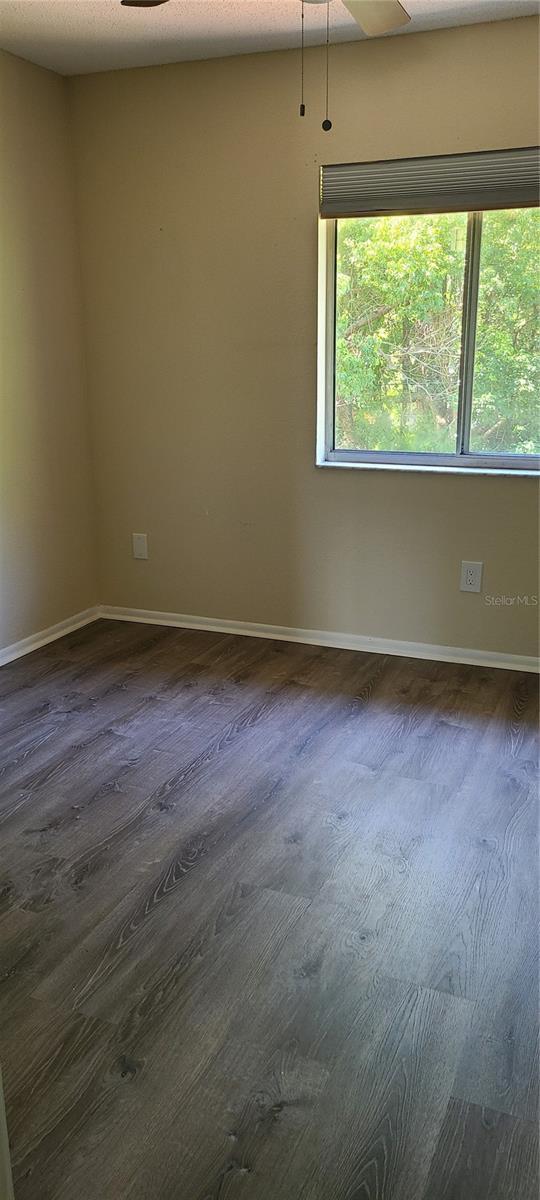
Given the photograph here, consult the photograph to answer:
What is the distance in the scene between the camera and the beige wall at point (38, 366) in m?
3.59

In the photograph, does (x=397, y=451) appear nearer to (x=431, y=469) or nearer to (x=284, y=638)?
(x=431, y=469)

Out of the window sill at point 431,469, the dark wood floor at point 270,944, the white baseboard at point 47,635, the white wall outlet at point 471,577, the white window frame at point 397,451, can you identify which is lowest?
the dark wood floor at point 270,944

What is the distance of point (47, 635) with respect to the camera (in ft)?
13.3

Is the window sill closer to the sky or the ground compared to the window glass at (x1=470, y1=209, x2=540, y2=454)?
closer to the ground

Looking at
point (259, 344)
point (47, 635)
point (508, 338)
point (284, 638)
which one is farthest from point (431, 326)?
point (47, 635)

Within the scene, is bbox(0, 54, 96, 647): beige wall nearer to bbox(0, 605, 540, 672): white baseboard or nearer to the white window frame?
bbox(0, 605, 540, 672): white baseboard

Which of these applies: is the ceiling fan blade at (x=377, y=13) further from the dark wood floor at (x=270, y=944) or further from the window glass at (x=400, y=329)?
the dark wood floor at (x=270, y=944)

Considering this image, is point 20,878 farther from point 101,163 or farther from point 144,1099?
point 101,163

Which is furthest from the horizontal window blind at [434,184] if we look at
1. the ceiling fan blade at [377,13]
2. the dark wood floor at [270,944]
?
the dark wood floor at [270,944]

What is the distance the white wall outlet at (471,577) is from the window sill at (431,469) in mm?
381

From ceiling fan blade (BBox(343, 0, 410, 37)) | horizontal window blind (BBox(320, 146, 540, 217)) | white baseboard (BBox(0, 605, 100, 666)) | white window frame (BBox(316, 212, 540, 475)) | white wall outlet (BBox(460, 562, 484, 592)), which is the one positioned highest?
ceiling fan blade (BBox(343, 0, 410, 37))

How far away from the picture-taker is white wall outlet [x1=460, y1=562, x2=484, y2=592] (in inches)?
142

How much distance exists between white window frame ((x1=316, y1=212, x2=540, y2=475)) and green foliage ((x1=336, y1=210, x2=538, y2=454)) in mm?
27

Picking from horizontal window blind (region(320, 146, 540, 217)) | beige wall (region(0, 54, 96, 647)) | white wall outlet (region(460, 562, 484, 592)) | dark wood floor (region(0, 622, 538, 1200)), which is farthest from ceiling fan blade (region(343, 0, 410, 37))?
dark wood floor (region(0, 622, 538, 1200))
